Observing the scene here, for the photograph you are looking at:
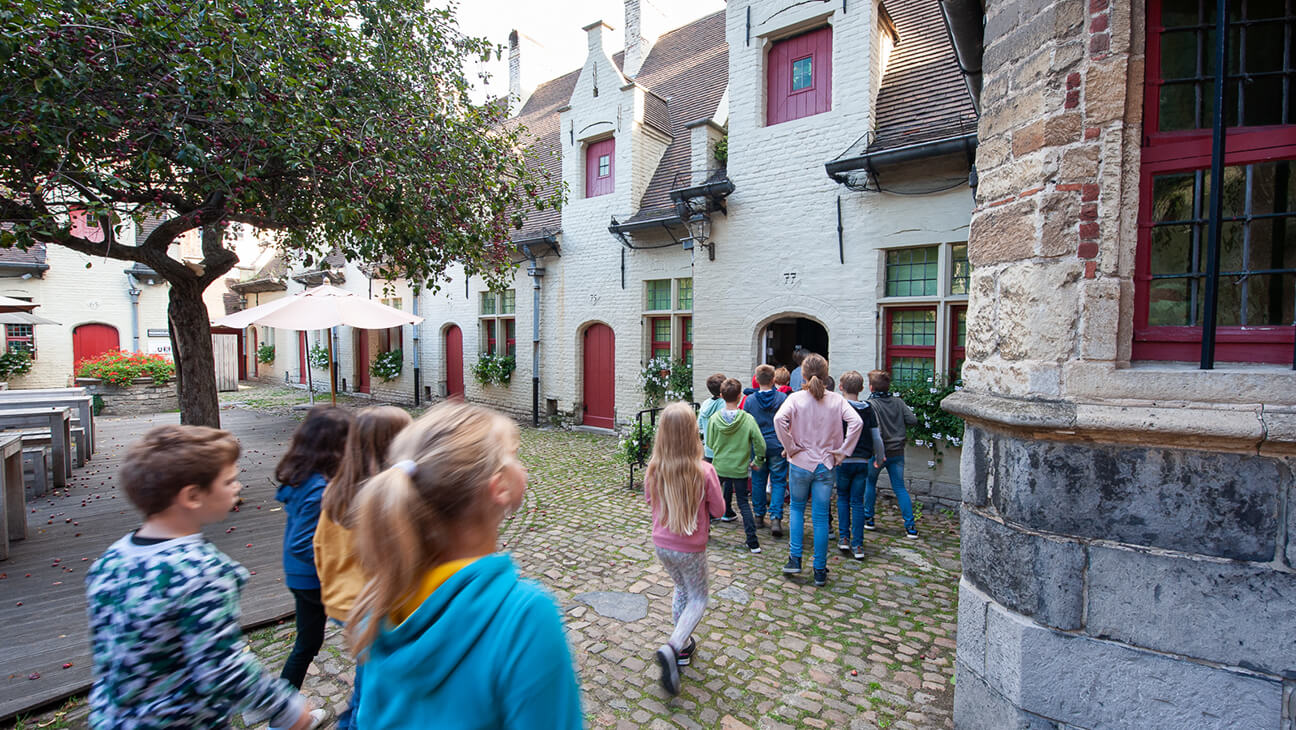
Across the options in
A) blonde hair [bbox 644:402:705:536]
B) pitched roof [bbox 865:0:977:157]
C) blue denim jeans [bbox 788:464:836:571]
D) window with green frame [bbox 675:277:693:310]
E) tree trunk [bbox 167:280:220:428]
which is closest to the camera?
blonde hair [bbox 644:402:705:536]

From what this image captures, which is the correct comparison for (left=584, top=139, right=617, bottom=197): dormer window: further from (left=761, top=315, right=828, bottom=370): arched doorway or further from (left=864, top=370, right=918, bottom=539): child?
(left=864, top=370, right=918, bottom=539): child

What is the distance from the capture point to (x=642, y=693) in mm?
3273

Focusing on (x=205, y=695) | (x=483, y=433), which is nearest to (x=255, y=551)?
(x=205, y=695)

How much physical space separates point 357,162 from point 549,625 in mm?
6186

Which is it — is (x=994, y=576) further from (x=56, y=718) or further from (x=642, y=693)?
(x=56, y=718)

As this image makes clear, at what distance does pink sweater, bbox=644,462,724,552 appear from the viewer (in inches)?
133

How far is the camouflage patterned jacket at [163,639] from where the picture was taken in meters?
1.66

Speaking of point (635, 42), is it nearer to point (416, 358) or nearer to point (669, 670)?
point (416, 358)

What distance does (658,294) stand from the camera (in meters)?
11.2

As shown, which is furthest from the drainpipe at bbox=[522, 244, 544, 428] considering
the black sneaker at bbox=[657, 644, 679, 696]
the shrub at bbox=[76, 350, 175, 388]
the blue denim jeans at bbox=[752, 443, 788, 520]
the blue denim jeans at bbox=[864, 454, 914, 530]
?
the black sneaker at bbox=[657, 644, 679, 696]

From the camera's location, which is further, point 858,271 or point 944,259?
point 858,271

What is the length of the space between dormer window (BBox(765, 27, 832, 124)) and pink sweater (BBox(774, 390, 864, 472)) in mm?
5450

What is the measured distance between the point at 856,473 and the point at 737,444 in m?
1.06

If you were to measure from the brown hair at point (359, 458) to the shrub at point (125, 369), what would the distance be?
16.2 m
